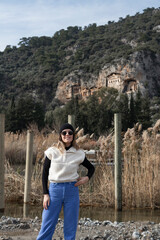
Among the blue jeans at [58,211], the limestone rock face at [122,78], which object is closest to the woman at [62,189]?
the blue jeans at [58,211]

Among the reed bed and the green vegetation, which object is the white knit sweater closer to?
the reed bed

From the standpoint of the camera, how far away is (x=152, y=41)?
6825 cm

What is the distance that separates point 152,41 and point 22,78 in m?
26.5

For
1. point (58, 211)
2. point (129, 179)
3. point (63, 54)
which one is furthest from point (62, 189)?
point (63, 54)

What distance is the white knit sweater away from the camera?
293 cm

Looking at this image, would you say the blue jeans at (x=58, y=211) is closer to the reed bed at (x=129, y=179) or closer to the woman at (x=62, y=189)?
the woman at (x=62, y=189)

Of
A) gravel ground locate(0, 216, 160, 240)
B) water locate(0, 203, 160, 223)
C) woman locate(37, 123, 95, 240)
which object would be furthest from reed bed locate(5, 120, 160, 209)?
woman locate(37, 123, 95, 240)

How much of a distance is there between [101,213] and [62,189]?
3.07 meters

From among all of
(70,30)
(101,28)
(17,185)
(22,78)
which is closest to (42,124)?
(17,185)

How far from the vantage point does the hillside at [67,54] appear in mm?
61688

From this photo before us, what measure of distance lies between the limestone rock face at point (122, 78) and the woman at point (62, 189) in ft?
165

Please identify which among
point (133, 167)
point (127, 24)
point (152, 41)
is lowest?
point (133, 167)

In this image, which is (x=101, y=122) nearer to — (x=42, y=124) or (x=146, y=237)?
(x=42, y=124)

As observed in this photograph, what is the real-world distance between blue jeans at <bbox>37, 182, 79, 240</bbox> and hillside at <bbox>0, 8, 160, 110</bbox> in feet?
170
